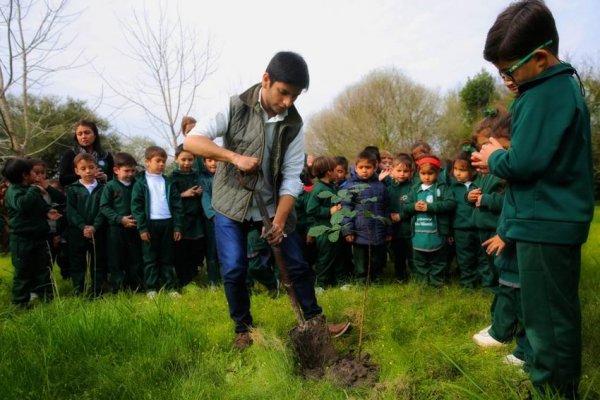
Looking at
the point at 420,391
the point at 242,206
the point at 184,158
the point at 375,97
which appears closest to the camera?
the point at 420,391

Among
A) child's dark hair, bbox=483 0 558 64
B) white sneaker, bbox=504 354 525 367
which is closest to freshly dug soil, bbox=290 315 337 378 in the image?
white sneaker, bbox=504 354 525 367

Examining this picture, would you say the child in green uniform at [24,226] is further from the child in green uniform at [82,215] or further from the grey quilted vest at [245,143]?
the grey quilted vest at [245,143]

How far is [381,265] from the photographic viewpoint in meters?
5.26

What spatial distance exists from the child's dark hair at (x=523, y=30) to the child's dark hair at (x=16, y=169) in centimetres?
487

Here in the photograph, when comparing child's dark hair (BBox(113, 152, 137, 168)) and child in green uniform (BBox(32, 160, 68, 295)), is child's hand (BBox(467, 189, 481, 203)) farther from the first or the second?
child in green uniform (BBox(32, 160, 68, 295))

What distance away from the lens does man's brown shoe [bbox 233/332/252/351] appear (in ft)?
9.27

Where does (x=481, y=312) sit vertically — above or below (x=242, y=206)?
below

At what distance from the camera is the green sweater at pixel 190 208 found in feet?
17.2

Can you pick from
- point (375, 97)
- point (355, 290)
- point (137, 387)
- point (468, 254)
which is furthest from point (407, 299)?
point (375, 97)

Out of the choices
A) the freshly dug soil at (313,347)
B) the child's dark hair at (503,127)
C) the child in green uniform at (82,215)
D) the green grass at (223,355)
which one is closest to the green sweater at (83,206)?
the child in green uniform at (82,215)

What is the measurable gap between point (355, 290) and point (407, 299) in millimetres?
610

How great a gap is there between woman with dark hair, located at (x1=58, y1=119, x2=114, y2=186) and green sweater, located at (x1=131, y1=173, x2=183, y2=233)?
563 mm

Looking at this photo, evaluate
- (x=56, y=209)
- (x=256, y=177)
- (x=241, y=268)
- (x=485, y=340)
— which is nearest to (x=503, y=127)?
(x=485, y=340)

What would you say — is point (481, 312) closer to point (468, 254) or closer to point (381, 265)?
point (468, 254)
